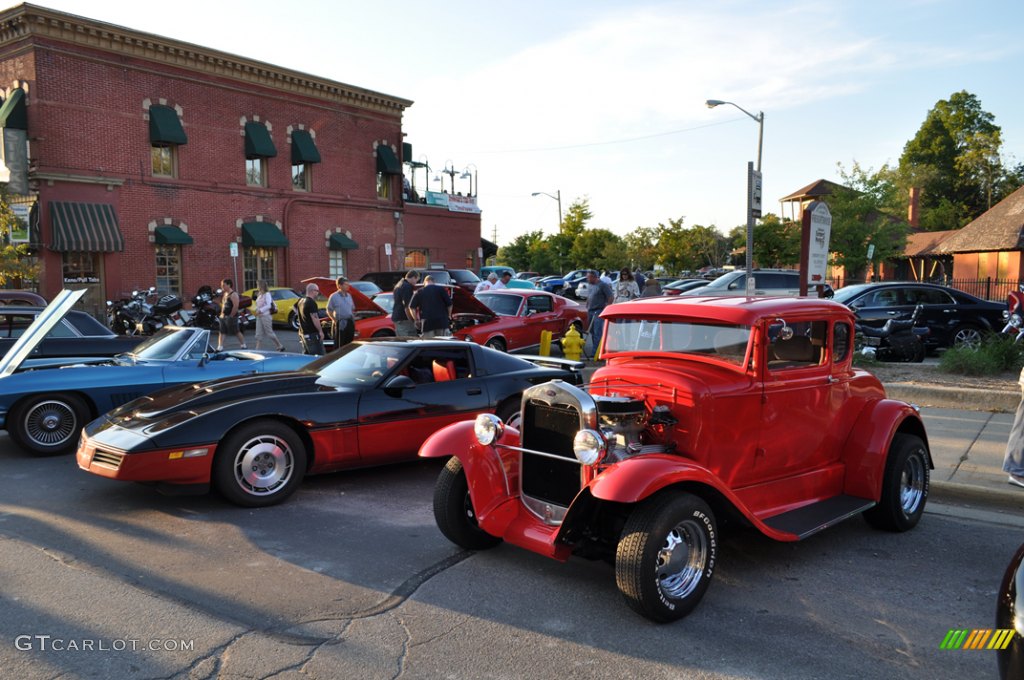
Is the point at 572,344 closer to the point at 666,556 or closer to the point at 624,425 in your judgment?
the point at 624,425

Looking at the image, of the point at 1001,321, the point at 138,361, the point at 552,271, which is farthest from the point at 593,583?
the point at 552,271

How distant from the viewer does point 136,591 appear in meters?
4.46

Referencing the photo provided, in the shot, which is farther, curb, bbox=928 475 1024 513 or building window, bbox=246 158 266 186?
building window, bbox=246 158 266 186

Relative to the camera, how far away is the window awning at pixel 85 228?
2392 centimetres

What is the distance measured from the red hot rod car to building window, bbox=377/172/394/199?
32.9m

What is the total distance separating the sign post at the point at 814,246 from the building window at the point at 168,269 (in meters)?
23.5

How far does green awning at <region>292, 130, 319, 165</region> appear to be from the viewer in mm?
31812

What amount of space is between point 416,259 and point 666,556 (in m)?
37.0

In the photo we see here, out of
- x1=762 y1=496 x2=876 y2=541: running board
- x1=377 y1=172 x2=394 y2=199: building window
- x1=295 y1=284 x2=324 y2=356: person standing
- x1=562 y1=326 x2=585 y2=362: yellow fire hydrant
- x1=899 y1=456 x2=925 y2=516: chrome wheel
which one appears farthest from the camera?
x1=377 y1=172 x2=394 y2=199: building window

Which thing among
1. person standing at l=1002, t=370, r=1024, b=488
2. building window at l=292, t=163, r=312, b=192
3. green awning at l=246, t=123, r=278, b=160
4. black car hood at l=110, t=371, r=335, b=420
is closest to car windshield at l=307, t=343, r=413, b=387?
black car hood at l=110, t=371, r=335, b=420

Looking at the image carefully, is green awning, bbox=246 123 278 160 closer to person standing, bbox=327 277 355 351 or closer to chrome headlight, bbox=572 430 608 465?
person standing, bbox=327 277 355 351

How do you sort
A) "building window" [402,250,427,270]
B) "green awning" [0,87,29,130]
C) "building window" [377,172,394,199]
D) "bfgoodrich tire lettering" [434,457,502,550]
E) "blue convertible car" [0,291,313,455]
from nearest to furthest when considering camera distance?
"bfgoodrich tire lettering" [434,457,502,550]
"blue convertible car" [0,291,313,455]
"green awning" [0,87,29,130]
"building window" [377,172,394,199]
"building window" [402,250,427,270]

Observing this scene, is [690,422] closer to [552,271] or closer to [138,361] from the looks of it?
[138,361]

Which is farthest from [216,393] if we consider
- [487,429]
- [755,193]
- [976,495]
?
[755,193]
